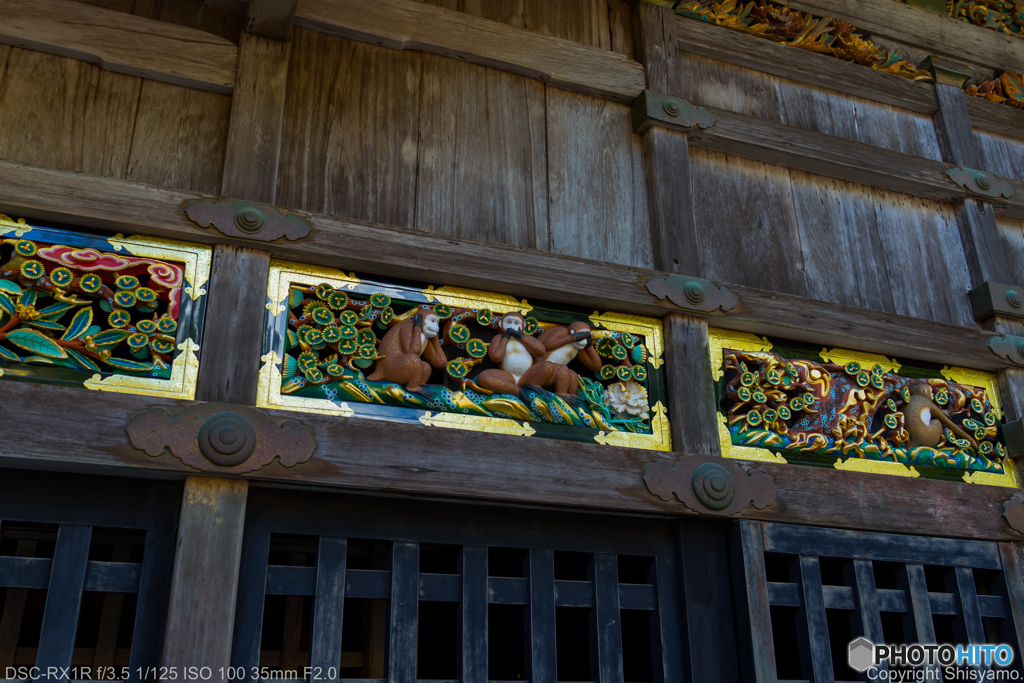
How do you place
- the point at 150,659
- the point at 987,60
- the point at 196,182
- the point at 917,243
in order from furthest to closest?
the point at 987,60 → the point at 917,243 → the point at 196,182 → the point at 150,659

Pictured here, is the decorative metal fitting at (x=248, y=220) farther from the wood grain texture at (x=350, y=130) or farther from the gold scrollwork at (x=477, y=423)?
the gold scrollwork at (x=477, y=423)

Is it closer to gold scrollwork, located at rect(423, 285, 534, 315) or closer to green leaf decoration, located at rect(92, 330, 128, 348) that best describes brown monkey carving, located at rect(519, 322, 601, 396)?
gold scrollwork, located at rect(423, 285, 534, 315)

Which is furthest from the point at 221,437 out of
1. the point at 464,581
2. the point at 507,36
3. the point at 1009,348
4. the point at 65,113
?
the point at 1009,348

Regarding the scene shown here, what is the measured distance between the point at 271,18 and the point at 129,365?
4.38 ft

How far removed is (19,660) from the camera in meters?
3.63

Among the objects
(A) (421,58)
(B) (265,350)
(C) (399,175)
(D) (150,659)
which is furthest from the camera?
(A) (421,58)

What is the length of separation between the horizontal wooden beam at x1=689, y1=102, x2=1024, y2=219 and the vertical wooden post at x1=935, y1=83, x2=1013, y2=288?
0.32ft

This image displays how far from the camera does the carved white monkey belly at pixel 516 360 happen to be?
3096 millimetres

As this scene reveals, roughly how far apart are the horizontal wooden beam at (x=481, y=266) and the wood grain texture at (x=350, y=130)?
0.21 m

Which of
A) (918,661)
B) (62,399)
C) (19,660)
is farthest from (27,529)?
(918,661)

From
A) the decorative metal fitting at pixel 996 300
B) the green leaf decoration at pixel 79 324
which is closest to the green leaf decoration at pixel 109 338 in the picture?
the green leaf decoration at pixel 79 324

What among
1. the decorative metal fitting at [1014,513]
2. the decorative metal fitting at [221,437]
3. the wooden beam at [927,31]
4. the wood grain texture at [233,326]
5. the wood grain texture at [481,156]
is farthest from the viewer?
the wooden beam at [927,31]

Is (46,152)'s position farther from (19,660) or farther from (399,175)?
(19,660)

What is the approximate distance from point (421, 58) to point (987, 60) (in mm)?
3048
